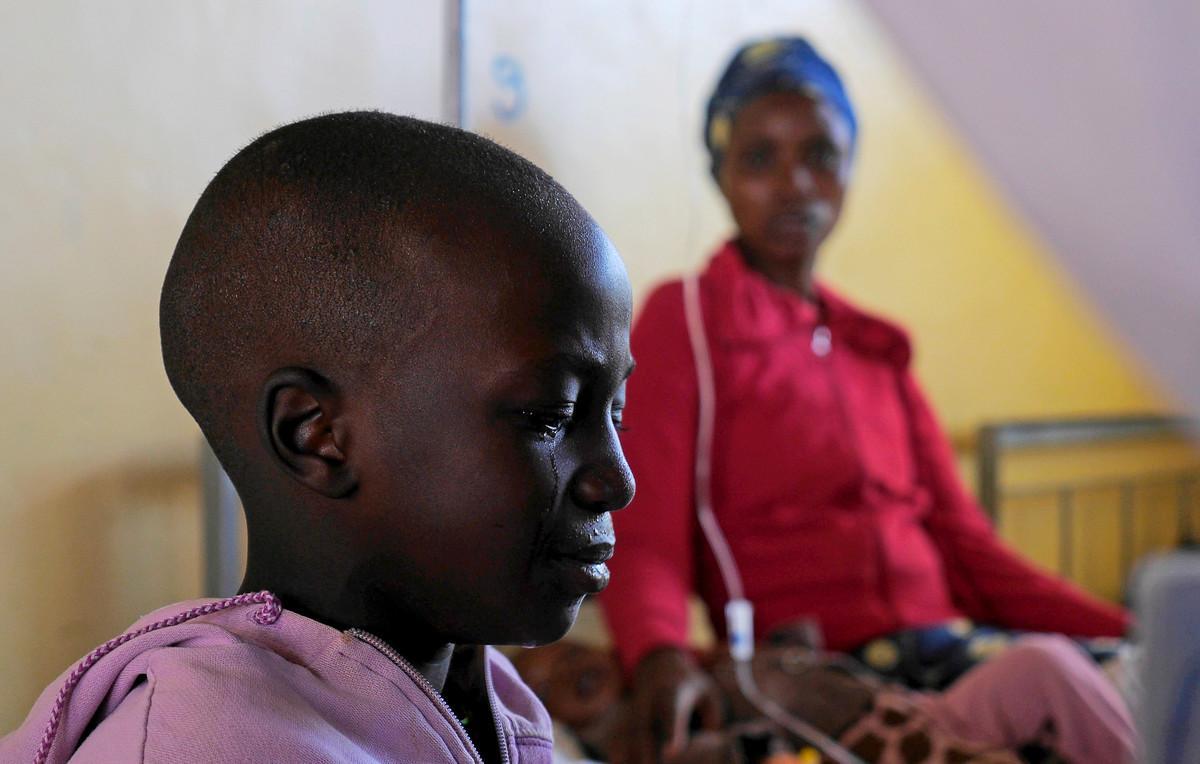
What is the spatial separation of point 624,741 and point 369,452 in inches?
31.0

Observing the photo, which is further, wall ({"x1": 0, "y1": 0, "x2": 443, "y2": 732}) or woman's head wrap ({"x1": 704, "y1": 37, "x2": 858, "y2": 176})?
woman's head wrap ({"x1": 704, "y1": 37, "x2": 858, "y2": 176})

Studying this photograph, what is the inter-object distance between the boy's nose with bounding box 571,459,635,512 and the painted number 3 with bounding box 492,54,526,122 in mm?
1200

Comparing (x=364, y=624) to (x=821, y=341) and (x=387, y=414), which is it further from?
(x=821, y=341)

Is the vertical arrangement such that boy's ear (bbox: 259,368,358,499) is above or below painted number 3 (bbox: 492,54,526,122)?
below

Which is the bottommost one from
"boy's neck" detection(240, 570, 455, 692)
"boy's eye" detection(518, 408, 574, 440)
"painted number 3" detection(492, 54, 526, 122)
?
"boy's neck" detection(240, 570, 455, 692)

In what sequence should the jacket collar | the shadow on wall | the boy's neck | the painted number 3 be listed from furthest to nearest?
the painted number 3 → the jacket collar → the shadow on wall → the boy's neck

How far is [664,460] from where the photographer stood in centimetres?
156

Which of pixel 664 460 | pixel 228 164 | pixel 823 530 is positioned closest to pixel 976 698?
pixel 823 530

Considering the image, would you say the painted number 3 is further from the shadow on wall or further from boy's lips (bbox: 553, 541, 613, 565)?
boy's lips (bbox: 553, 541, 613, 565)

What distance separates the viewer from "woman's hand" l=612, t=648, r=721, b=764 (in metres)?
1.29

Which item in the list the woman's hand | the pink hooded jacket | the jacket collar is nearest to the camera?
the pink hooded jacket

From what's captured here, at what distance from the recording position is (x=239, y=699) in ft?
1.90

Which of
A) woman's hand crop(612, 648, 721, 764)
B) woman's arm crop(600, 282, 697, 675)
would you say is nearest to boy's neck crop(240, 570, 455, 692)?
woman's hand crop(612, 648, 721, 764)

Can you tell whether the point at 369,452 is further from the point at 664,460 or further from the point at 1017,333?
the point at 1017,333
